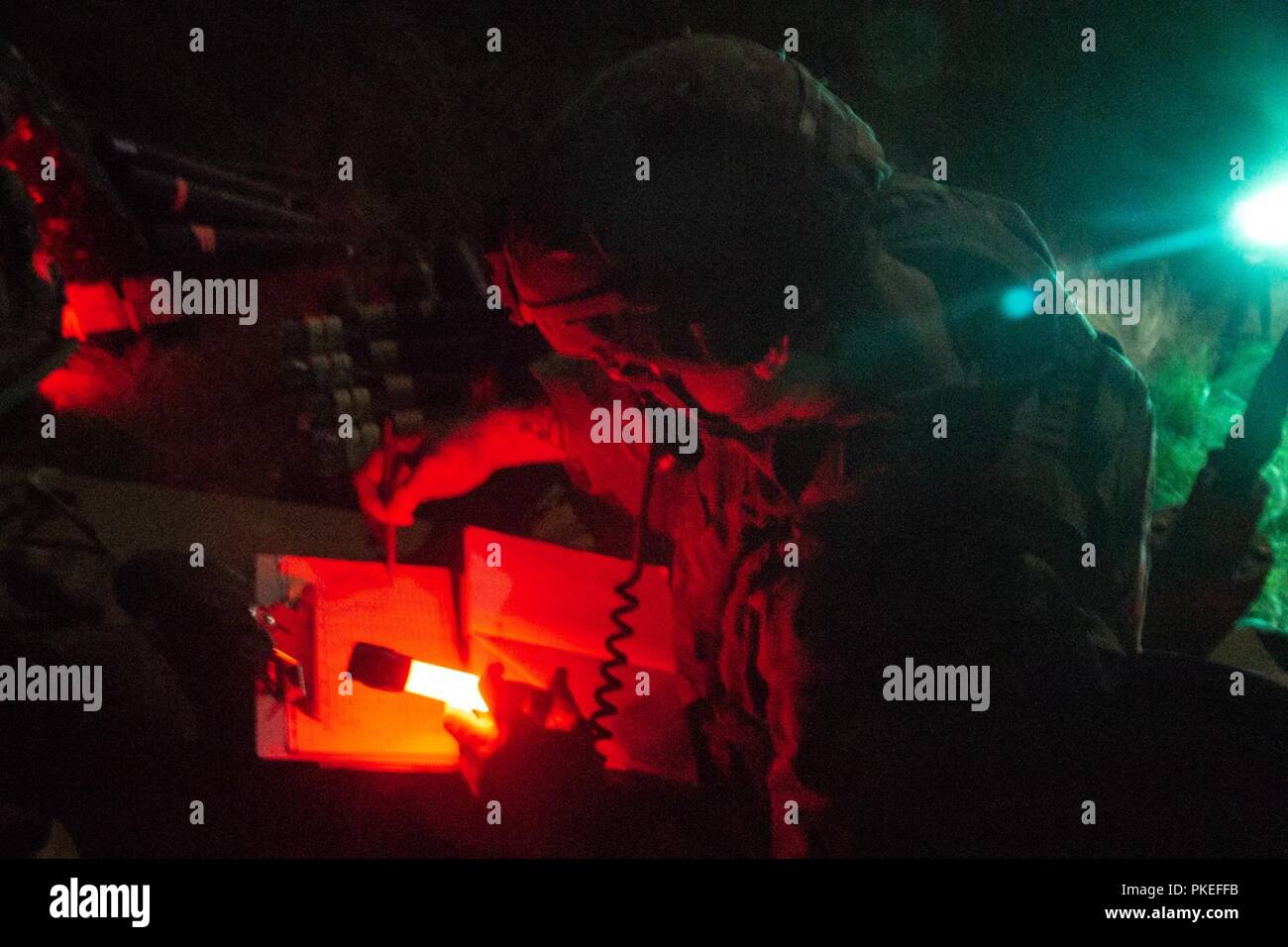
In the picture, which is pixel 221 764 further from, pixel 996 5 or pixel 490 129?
pixel 996 5

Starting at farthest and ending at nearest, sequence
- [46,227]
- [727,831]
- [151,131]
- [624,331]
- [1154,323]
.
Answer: [1154,323]
[151,131]
[46,227]
[727,831]
[624,331]

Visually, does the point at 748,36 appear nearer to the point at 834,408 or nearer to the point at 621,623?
the point at 834,408

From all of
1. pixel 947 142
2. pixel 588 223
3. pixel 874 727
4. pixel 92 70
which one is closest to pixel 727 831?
pixel 874 727

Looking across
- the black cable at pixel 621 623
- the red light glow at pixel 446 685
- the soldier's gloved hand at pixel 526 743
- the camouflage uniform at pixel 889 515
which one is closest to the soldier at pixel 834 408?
the camouflage uniform at pixel 889 515

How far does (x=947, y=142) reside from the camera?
8.18 feet

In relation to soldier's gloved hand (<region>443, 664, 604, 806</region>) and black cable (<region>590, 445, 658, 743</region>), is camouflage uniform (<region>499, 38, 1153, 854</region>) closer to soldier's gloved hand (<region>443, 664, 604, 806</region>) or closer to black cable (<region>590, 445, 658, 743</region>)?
black cable (<region>590, 445, 658, 743</region>)

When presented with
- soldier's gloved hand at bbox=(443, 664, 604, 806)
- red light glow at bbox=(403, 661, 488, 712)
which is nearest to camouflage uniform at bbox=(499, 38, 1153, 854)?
soldier's gloved hand at bbox=(443, 664, 604, 806)

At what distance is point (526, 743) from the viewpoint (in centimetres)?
183

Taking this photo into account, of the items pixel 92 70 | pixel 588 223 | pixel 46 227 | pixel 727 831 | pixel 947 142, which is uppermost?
pixel 92 70

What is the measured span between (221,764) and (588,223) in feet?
4.78

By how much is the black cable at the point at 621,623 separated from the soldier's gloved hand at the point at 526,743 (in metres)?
0.11

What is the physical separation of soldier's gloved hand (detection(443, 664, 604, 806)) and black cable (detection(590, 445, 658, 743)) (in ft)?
0.35

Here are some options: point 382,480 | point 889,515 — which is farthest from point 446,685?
point 889,515

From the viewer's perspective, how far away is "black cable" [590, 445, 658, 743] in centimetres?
202
